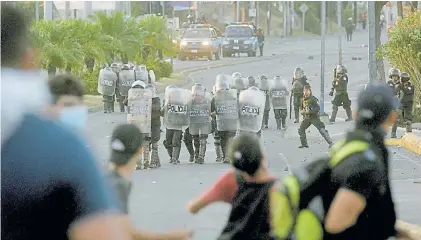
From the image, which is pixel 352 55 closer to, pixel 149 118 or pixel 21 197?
pixel 149 118

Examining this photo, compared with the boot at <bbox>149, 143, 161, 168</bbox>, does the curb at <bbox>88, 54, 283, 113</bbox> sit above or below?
above

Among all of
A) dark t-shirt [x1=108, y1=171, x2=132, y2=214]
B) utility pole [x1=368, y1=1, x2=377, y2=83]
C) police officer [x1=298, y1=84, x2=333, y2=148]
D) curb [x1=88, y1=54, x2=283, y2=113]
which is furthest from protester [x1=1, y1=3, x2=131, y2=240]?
curb [x1=88, y1=54, x2=283, y2=113]

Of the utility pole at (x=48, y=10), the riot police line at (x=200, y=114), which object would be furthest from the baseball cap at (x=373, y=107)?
the utility pole at (x=48, y=10)

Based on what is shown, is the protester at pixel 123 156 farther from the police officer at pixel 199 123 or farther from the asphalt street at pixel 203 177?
the police officer at pixel 199 123

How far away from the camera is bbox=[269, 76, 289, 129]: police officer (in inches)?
1016

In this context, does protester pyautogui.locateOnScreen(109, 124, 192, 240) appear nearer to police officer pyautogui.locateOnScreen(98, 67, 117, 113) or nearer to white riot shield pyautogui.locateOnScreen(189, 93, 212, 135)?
white riot shield pyautogui.locateOnScreen(189, 93, 212, 135)

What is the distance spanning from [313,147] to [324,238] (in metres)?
17.3

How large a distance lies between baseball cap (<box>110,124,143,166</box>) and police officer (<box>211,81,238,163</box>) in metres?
13.8

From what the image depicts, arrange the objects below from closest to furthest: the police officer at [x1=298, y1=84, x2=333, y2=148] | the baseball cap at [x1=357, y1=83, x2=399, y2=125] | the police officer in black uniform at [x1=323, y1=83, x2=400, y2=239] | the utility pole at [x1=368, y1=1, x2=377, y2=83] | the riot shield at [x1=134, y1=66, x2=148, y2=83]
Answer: the police officer in black uniform at [x1=323, y1=83, x2=400, y2=239], the baseball cap at [x1=357, y1=83, x2=399, y2=125], the utility pole at [x1=368, y1=1, x2=377, y2=83], the police officer at [x1=298, y1=84, x2=333, y2=148], the riot shield at [x1=134, y1=66, x2=148, y2=83]

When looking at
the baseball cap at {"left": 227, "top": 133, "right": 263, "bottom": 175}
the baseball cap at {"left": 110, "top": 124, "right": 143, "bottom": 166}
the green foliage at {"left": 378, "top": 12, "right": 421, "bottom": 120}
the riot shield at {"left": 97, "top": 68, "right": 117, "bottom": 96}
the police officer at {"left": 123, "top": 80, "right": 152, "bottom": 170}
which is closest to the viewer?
the baseball cap at {"left": 110, "top": 124, "right": 143, "bottom": 166}

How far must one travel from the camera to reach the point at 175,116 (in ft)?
62.6

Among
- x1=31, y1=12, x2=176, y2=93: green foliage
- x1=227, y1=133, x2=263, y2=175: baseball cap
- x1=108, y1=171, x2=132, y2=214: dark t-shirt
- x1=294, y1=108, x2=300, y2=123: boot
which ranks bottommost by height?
x1=294, y1=108, x2=300, y2=123: boot

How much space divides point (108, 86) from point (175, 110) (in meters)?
11.2

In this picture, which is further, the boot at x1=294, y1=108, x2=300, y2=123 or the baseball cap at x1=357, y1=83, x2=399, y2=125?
the boot at x1=294, y1=108, x2=300, y2=123
